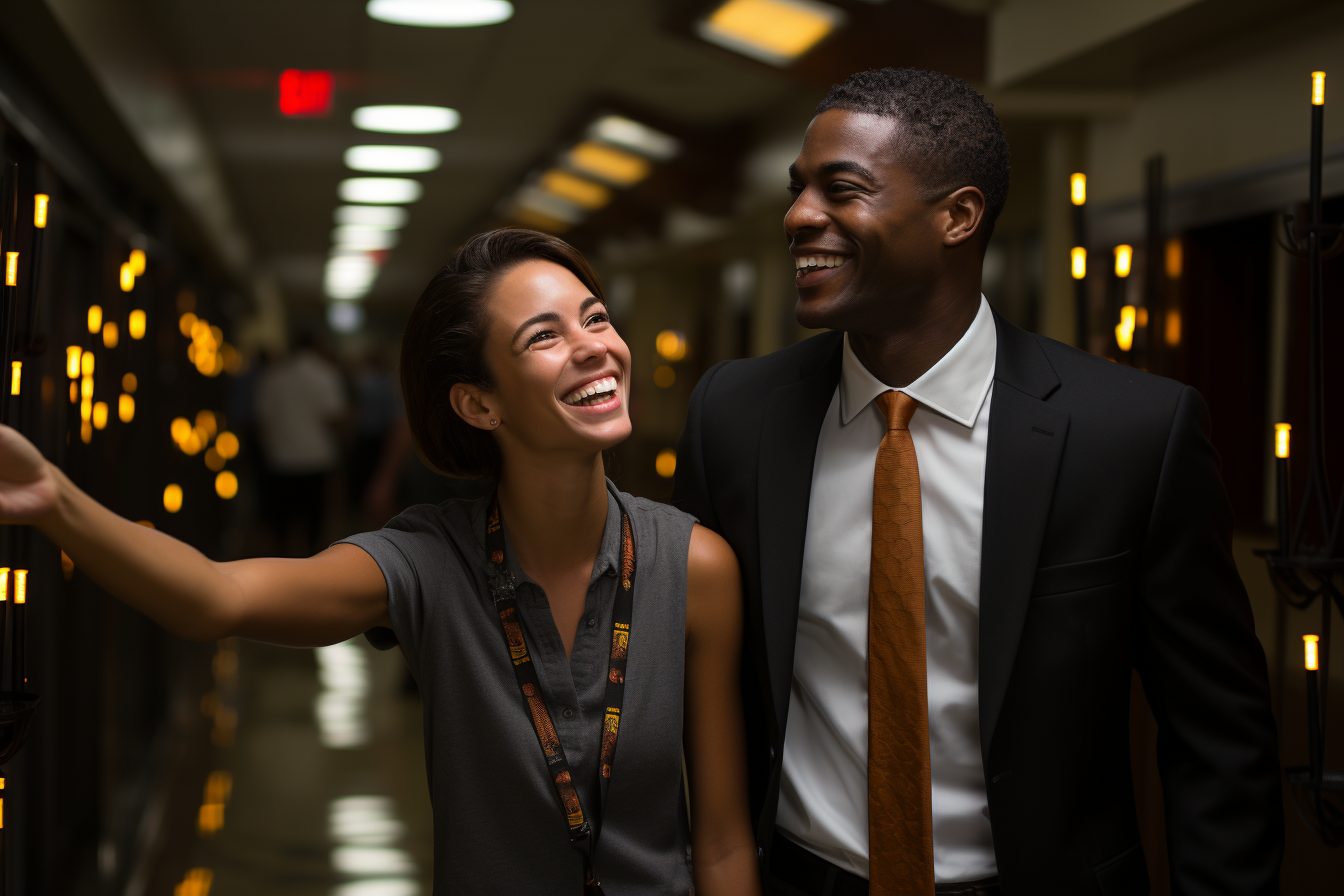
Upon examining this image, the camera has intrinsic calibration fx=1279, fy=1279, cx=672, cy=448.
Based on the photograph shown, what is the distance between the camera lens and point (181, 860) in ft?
13.4

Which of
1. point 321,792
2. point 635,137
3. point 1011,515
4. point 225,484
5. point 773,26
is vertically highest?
point 635,137

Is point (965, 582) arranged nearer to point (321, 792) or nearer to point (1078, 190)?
point (1078, 190)

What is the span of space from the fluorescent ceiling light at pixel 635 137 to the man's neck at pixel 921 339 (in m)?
6.58

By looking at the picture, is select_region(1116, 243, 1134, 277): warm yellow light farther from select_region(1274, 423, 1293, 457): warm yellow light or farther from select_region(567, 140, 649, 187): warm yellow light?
select_region(567, 140, 649, 187): warm yellow light

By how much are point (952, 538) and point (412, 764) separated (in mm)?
3947

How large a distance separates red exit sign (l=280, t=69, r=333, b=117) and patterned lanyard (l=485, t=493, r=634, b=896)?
6018mm

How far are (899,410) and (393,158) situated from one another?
28.5 feet

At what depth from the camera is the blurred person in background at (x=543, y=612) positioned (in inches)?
61.1

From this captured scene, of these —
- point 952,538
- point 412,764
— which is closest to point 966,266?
point 952,538

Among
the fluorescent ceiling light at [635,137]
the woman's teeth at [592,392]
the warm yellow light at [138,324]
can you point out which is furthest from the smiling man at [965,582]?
the fluorescent ceiling light at [635,137]

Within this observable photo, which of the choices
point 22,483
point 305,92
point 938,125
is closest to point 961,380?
point 938,125

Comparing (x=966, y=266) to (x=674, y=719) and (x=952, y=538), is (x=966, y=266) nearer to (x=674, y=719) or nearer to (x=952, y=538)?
(x=952, y=538)

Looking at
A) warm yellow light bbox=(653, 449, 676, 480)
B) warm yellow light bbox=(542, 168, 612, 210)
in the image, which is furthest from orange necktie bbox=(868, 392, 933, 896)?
warm yellow light bbox=(542, 168, 612, 210)

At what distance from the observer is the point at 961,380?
5.28ft
